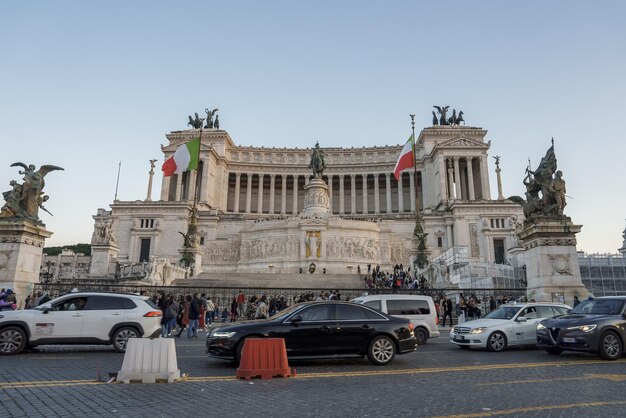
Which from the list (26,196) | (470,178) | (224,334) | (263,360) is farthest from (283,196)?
(263,360)

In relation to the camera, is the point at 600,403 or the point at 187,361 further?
the point at 187,361

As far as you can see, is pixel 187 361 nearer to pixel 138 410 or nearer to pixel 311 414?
pixel 138 410

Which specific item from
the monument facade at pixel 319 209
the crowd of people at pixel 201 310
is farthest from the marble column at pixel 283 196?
the crowd of people at pixel 201 310

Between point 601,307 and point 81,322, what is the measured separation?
47.5ft

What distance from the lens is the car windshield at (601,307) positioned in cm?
1193

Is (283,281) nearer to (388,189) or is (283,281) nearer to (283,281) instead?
(283,281)

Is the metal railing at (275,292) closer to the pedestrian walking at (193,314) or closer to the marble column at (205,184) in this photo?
the pedestrian walking at (193,314)

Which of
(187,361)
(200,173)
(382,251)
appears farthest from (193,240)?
(200,173)

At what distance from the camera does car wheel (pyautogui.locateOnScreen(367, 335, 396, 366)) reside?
10.8m

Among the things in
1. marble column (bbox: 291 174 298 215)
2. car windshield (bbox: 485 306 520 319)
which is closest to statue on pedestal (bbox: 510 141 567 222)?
car windshield (bbox: 485 306 520 319)

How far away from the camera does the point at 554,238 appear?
1914cm

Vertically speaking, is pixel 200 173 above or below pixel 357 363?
above

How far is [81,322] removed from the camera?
12.4 m

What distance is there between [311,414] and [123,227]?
65544 mm
